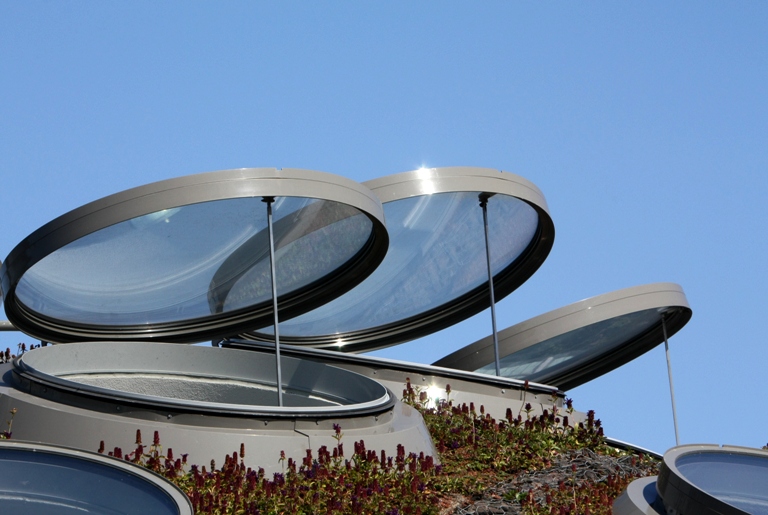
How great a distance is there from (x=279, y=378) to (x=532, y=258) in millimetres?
7103

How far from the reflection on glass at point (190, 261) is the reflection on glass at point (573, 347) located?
13.4 ft

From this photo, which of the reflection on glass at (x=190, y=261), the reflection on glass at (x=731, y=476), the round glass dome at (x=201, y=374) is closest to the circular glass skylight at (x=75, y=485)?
the reflection on glass at (x=731, y=476)

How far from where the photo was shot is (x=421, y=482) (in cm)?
961

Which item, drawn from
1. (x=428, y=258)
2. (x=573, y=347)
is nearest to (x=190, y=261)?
(x=428, y=258)

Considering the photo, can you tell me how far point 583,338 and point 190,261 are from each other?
7.36m

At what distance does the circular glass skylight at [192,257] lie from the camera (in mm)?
12055

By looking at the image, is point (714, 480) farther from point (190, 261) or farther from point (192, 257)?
point (190, 261)

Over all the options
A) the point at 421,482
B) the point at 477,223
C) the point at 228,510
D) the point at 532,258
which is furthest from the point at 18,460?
the point at 532,258

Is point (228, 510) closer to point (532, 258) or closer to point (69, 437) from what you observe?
point (69, 437)

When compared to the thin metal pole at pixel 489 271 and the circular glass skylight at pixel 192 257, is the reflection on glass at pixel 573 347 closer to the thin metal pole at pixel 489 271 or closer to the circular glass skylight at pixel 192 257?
the thin metal pole at pixel 489 271

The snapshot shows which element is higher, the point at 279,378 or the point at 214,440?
the point at 279,378

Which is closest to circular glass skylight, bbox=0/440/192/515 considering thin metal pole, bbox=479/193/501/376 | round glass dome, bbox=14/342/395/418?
round glass dome, bbox=14/342/395/418

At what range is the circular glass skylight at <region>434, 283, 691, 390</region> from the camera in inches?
660

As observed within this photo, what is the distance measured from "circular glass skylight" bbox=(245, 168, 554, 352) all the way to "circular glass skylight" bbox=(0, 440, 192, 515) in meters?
8.86
